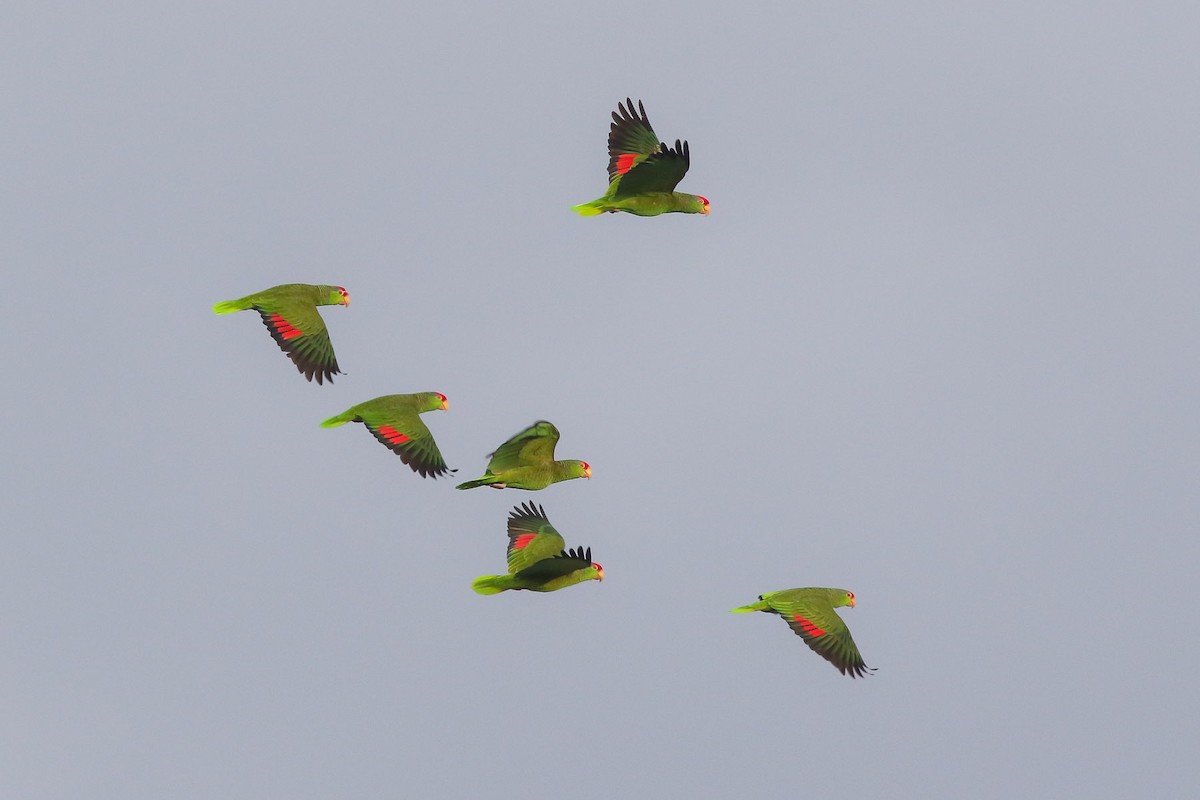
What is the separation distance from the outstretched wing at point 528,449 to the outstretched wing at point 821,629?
4.76m

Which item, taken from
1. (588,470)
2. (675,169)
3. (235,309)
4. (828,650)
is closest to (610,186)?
(675,169)

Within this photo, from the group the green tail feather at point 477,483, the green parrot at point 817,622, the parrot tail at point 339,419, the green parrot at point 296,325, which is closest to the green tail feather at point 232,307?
the green parrot at point 296,325

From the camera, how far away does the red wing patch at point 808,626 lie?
91.5ft

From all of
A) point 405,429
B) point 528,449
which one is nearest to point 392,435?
point 405,429

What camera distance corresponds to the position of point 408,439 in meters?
28.9

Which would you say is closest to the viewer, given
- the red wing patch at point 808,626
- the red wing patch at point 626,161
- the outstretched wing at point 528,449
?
the outstretched wing at point 528,449

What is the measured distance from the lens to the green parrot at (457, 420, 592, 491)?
25078mm

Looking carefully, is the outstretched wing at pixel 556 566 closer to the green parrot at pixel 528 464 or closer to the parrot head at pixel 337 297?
the green parrot at pixel 528 464

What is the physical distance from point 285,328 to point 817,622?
9466 millimetres

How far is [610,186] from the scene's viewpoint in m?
27.8

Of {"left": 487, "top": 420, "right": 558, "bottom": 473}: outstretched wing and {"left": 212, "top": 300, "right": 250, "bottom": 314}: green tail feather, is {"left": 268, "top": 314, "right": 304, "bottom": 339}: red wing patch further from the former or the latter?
{"left": 487, "top": 420, "right": 558, "bottom": 473}: outstretched wing

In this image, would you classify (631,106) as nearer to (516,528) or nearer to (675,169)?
(675,169)

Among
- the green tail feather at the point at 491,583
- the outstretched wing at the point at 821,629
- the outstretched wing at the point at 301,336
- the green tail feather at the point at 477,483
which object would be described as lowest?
the outstretched wing at the point at 821,629

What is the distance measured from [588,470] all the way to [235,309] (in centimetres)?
607
